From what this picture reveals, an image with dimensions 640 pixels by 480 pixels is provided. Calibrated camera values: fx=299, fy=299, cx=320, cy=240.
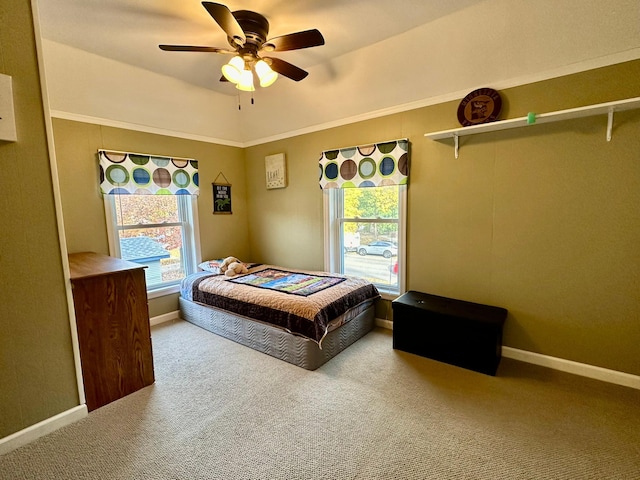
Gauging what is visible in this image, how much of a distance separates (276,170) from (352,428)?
3.13 meters

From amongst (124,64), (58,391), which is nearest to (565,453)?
(58,391)

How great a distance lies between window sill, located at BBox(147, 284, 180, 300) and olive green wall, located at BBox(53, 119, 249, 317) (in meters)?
0.05

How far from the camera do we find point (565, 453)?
1.60 meters

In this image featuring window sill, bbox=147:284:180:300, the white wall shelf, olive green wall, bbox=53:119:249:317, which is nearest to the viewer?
the white wall shelf

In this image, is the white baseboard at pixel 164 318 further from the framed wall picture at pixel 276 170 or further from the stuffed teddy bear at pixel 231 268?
the framed wall picture at pixel 276 170

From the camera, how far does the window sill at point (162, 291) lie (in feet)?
11.4

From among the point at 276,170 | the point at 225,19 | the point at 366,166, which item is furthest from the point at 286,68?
the point at 276,170

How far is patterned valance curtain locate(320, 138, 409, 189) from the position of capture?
296 centimetres

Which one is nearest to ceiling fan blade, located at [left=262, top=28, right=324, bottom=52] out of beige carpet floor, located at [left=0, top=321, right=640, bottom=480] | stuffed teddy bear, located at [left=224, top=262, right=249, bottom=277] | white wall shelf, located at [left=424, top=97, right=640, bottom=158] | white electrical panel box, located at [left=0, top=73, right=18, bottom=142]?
white wall shelf, located at [left=424, top=97, right=640, bottom=158]

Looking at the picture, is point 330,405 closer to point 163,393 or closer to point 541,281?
point 163,393

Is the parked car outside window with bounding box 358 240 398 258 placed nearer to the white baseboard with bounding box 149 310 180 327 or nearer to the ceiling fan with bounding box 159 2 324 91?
the ceiling fan with bounding box 159 2 324 91

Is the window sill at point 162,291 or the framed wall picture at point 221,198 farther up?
the framed wall picture at point 221,198

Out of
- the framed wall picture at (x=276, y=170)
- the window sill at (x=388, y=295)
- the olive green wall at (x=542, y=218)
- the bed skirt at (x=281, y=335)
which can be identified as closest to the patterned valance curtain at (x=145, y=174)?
the framed wall picture at (x=276, y=170)

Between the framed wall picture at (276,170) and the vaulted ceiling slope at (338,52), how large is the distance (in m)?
0.60
